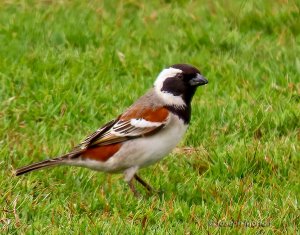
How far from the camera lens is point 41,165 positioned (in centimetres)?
810

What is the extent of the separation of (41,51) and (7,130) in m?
1.82

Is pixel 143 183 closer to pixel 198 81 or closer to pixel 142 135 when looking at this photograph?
pixel 142 135

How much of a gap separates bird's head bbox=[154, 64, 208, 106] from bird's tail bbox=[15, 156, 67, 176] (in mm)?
1061

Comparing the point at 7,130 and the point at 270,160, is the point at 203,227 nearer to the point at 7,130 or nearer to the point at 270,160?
the point at 270,160

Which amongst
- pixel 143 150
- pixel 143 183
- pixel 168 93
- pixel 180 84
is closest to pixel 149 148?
pixel 143 150

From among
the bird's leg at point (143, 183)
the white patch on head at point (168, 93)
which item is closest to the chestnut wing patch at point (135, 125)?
the white patch on head at point (168, 93)

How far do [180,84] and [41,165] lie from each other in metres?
1.43

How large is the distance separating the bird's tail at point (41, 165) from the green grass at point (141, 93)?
0.35 ft

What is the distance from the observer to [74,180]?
8391 millimetres

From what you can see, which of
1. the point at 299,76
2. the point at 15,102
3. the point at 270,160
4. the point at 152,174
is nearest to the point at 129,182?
the point at 152,174

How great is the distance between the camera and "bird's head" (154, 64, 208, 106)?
8438 mm

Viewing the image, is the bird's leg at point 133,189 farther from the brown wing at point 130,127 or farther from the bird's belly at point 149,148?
the brown wing at point 130,127

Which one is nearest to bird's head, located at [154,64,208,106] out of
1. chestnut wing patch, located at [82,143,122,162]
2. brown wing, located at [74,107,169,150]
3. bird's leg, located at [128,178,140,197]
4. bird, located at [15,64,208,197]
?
bird, located at [15,64,208,197]

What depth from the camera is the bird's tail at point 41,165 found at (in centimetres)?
802
